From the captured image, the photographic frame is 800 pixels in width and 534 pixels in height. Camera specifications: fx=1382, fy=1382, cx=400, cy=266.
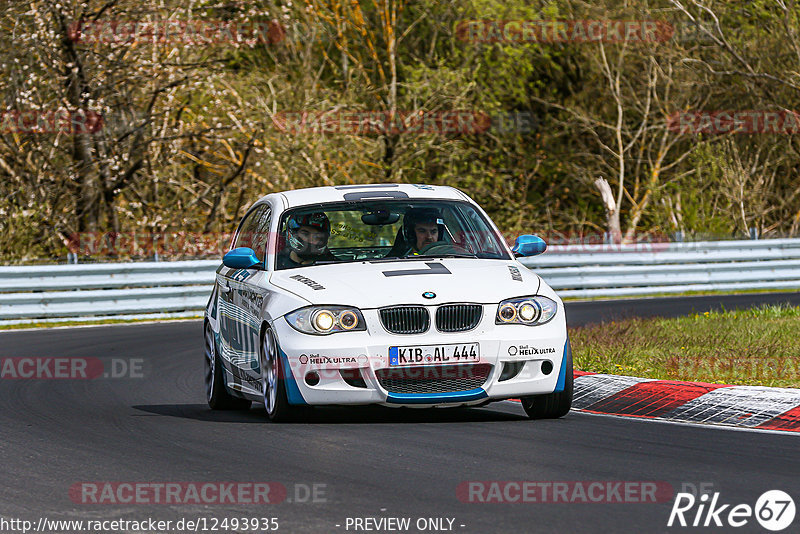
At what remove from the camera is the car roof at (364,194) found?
10.3 meters

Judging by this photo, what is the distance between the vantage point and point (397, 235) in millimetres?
10195

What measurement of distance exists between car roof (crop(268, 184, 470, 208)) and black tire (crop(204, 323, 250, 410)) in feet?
4.48

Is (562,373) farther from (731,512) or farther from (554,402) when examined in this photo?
Result: (731,512)

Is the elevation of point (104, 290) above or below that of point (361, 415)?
below

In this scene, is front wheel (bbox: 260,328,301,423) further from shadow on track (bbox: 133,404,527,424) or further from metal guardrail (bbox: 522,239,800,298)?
metal guardrail (bbox: 522,239,800,298)

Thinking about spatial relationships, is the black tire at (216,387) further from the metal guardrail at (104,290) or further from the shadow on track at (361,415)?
the metal guardrail at (104,290)

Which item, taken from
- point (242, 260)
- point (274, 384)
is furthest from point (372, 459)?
point (242, 260)

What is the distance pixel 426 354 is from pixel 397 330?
0.24 metres

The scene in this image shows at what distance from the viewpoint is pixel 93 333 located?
1942 cm

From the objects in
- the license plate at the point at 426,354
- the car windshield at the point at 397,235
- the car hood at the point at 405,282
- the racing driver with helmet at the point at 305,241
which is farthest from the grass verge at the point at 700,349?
the racing driver with helmet at the point at 305,241

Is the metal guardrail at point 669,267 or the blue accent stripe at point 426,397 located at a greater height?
the blue accent stripe at point 426,397

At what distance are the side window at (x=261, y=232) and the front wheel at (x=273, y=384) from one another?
1.00 m

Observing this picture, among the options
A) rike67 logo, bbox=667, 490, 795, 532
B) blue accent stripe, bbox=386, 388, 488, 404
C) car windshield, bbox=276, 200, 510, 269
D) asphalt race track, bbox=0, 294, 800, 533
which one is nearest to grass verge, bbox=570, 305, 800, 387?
asphalt race track, bbox=0, 294, 800, 533

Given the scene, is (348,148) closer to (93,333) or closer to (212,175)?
(212,175)
